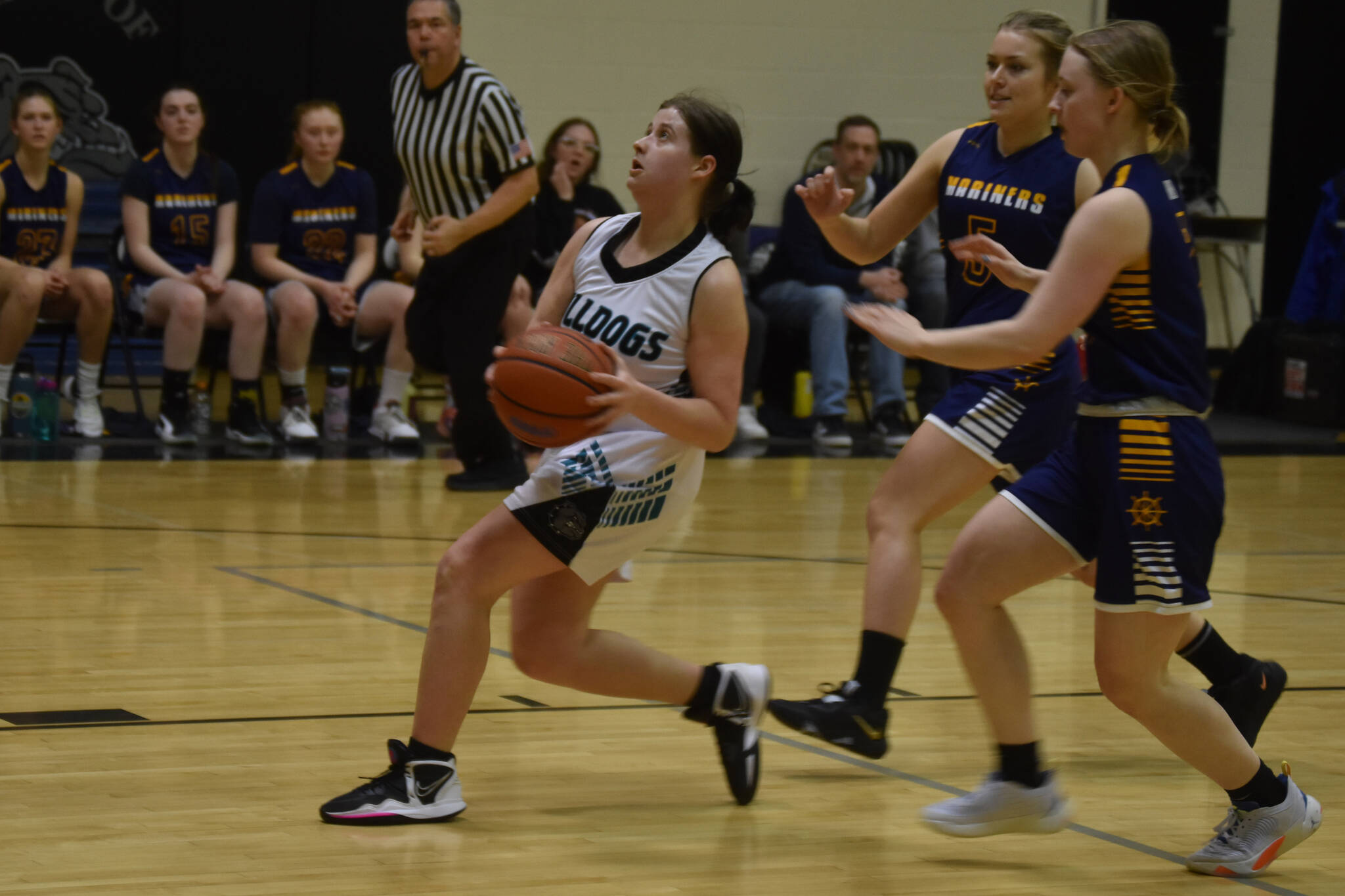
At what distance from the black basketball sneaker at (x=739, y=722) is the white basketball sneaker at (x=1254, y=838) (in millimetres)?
807

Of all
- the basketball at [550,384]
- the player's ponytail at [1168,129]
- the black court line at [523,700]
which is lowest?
the black court line at [523,700]

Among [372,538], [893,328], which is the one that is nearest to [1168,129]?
[893,328]

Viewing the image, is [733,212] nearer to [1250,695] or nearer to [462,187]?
[1250,695]

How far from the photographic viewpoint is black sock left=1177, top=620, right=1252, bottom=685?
368cm

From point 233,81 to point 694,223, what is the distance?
7388 millimetres

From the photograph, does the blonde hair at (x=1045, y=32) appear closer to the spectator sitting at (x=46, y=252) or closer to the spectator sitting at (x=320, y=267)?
the spectator sitting at (x=320, y=267)

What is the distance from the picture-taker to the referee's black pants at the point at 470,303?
22.9 feet

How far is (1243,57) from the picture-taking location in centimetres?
1208

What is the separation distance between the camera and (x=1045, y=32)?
377 cm

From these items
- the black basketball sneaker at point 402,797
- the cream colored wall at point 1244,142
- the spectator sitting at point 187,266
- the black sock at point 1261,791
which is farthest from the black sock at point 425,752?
the cream colored wall at point 1244,142

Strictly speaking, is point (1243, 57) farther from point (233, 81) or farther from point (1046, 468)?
point (1046, 468)

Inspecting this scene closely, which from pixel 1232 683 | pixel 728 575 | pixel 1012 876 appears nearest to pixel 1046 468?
pixel 1012 876

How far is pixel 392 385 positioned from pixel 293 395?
0.49 metres

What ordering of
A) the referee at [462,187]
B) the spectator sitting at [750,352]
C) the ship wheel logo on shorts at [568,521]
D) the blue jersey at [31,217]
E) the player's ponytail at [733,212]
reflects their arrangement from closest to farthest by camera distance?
the ship wheel logo on shorts at [568,521], the player's ponytail at [733,212], the referee at [462,187], the blue jersey at [31,217], the spectator sitting at [750,352]
